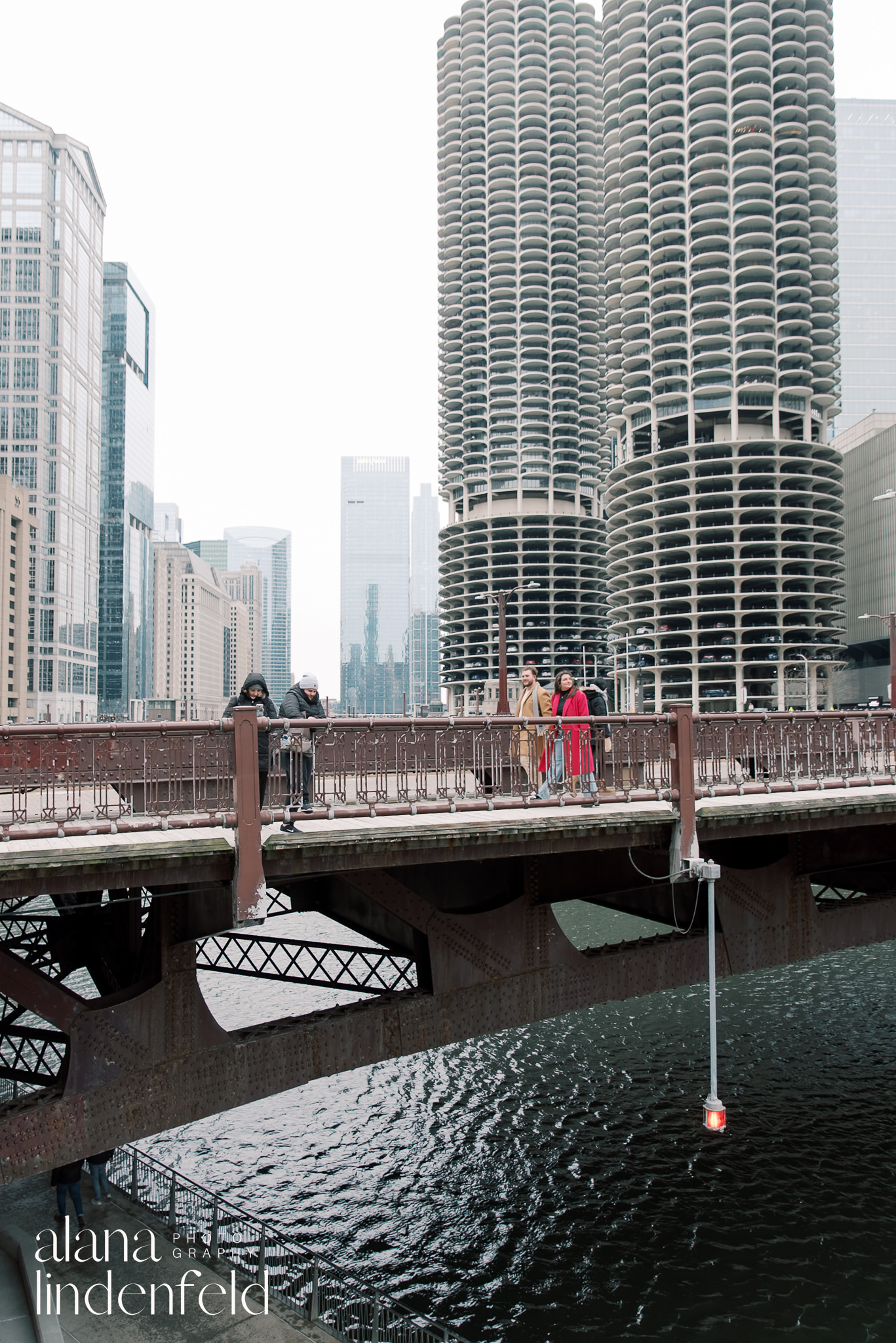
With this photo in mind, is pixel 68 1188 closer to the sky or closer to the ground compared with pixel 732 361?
closer to the ground

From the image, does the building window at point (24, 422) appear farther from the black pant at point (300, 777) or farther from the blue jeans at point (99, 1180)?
the black pant at point (300, 777)

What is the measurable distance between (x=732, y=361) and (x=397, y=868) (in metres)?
111

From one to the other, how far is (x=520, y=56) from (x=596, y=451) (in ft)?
214

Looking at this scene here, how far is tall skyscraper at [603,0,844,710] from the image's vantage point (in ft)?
342

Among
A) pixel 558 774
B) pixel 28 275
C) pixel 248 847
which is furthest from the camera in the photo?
pixel 28 275

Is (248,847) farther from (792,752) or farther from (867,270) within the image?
(867,270)

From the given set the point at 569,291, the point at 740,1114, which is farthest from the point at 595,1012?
the point at 569,291

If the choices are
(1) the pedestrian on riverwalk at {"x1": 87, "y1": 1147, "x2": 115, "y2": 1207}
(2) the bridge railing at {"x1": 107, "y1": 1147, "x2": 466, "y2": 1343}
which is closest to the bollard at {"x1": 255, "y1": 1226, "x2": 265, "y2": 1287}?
(2) the bridge railing at {"x1": 107, "y1": 1147, "x2": 466, "y2": 1343}

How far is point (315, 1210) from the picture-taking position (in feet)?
55.0

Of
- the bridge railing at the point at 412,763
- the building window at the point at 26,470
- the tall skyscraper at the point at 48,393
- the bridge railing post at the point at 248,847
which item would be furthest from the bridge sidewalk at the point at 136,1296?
the building window at the point at 26,470

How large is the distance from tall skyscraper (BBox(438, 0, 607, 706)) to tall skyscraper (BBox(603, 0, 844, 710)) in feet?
93.2

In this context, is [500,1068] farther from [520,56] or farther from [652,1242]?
[520,56]

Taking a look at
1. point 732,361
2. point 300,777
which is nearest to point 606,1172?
point 300,777

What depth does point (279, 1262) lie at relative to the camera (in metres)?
14.6
